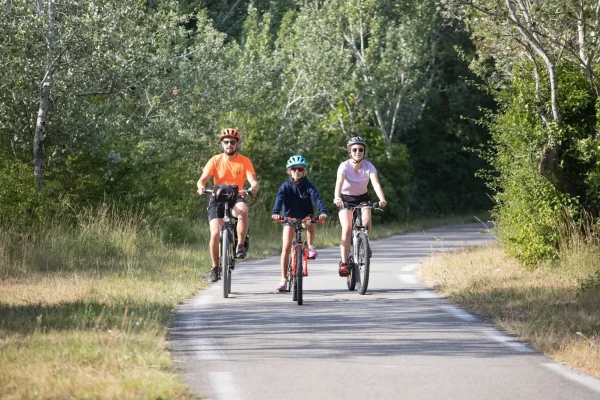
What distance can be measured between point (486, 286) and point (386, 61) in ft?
76.7

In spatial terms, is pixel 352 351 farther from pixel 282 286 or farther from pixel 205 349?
pixel 282 286

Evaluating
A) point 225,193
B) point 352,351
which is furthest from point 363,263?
point 352,351

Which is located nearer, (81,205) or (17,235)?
(17,235)

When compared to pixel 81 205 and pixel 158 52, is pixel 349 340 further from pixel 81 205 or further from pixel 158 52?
pixel 158 52

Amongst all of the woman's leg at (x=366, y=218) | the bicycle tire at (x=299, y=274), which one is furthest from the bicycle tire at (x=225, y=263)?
the woman's leg at (x=366, y=218)

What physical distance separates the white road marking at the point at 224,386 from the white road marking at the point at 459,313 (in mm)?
3946

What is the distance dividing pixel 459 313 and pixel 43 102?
984 centimetres

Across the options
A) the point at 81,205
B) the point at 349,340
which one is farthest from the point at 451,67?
the point at 349,340

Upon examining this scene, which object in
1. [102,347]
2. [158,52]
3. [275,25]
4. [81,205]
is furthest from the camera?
[275,25]

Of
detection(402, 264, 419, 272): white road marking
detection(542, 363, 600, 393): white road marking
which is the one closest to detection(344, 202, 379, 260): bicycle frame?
detection(402, 264, 419, 272): white road marking

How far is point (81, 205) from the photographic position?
22.6 m

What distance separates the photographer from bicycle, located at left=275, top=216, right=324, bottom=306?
13.3 m

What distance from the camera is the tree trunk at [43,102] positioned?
20.0 metres

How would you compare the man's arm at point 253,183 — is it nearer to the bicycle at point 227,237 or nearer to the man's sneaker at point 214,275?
the bicycle at point 227,237
